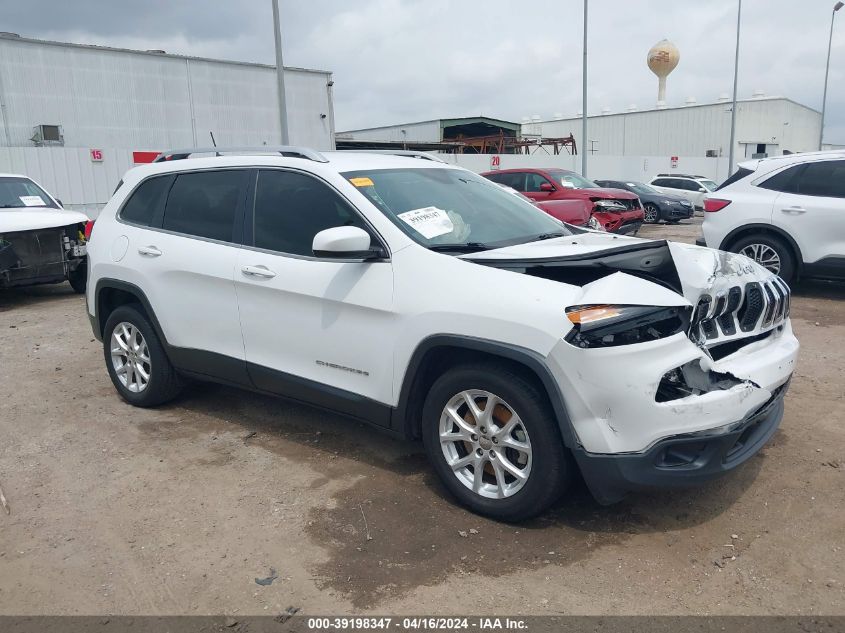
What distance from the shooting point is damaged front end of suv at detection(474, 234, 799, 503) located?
2.89 m

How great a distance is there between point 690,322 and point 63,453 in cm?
378

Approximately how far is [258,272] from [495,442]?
5.82 ft

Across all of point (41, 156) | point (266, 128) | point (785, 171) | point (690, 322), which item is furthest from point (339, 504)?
point (266, 128)

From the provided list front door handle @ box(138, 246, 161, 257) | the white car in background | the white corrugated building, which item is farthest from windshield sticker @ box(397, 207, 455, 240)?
the white car in background

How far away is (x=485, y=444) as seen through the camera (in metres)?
3.27

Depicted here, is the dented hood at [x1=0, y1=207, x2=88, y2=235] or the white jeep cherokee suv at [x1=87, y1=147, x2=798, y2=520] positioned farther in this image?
the dented hood at [x1=0, y1=207, x2=88, y2=235]

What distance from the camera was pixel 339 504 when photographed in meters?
3.61

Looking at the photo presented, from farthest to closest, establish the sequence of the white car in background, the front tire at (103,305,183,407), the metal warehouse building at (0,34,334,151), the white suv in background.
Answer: the white car in background < the metal warehouse building at (0,34,334,151) < the white suv in background < the front tire at (103,305,183,407)

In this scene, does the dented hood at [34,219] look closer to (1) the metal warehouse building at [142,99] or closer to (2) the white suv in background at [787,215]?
(2) the white suv in background at [787,215]

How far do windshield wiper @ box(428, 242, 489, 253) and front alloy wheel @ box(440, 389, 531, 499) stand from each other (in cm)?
76

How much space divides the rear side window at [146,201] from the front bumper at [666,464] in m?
3.45

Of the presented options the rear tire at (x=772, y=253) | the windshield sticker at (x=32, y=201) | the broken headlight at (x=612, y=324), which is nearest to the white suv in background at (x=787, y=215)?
the rear tire at (x=772, y=253)

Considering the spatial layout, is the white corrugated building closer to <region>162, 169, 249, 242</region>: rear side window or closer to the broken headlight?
<region>162, 169, 249, 242</region>: rear side window

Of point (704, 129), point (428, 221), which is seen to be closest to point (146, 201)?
point (428, 221)
